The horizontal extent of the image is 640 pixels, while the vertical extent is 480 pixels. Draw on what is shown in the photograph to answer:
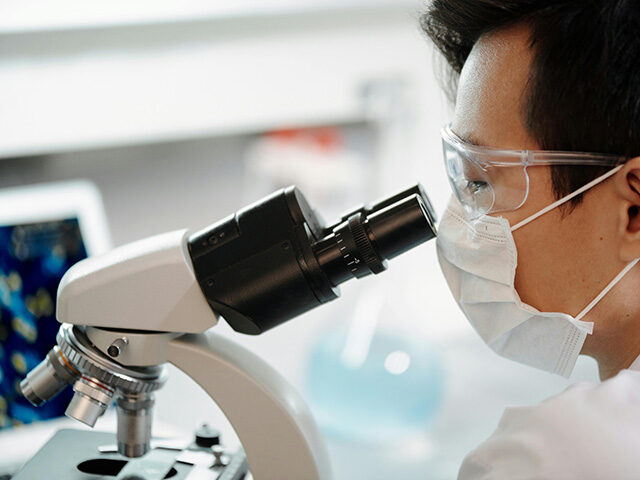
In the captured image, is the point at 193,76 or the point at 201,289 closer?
the point at 201,289

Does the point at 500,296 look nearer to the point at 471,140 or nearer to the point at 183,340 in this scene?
the point at 471,140

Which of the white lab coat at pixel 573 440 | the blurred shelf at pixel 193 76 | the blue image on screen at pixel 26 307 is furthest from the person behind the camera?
the blurred shelf at pixel 193 76

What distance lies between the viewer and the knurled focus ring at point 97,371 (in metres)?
0.74

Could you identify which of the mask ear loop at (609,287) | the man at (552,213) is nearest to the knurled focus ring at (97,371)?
the man at (552,213)

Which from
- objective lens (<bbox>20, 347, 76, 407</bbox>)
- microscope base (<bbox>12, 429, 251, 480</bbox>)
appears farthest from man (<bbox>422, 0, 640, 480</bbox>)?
objective lens (<bbox>20, 347, 76, 407</bbox>)

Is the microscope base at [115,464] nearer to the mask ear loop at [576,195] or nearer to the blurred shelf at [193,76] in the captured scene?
the mask ear loop at [576,195]

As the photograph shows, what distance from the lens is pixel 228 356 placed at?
801 millimetres

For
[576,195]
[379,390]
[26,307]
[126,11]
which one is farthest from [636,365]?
[126,11]

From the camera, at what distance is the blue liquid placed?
4.42 ft

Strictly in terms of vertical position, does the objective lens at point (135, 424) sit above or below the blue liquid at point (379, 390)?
above

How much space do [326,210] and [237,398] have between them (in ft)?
3.67

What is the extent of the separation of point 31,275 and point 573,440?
2.79 ft

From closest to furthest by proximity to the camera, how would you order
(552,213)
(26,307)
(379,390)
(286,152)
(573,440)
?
1. (573,440)
2. (552,213)
3. (26,307)
4. (379,390)
5. (286,152)

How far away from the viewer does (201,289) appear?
0.74 meters
